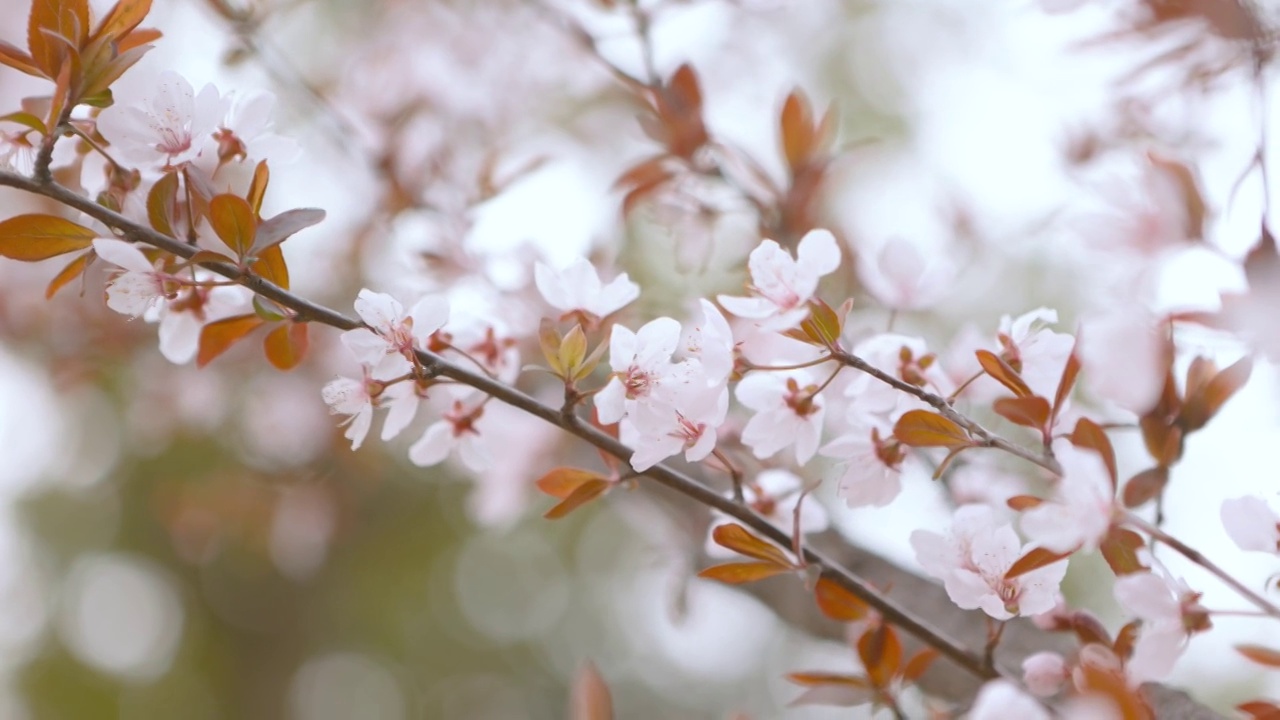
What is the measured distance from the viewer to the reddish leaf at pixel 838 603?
0.56 metres

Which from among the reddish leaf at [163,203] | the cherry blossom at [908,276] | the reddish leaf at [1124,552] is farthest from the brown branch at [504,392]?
the cherry blossom at [908,276]

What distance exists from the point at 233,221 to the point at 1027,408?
40 centimetres

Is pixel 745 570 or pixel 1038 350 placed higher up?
pixel 1038 350

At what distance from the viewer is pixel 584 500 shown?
1.74 ft

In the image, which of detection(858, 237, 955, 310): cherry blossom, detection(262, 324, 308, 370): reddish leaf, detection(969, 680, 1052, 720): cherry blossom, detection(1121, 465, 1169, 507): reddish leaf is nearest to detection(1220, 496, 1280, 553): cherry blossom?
detection(1121, 465, 1169, 507): reddish leaf

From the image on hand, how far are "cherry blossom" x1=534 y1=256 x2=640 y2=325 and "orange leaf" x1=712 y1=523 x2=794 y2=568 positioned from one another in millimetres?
140

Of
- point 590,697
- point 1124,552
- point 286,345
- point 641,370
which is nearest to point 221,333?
point 286,345

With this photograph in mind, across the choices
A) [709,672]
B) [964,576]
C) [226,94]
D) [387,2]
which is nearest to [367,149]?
[226,94]

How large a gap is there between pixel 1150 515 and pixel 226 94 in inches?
23.6

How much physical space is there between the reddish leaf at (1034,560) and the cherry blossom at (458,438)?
306 millimetres

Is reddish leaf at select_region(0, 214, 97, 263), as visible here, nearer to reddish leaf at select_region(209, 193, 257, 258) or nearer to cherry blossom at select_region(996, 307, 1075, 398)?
A: reddish leaf at select_region(209, 193, 257, 258)

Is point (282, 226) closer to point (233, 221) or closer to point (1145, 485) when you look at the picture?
point (233, 221)

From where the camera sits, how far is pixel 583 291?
53 cm

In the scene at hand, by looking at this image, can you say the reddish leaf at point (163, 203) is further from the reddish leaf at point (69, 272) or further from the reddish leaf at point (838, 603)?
the reddish leaf at point (838, 603)
